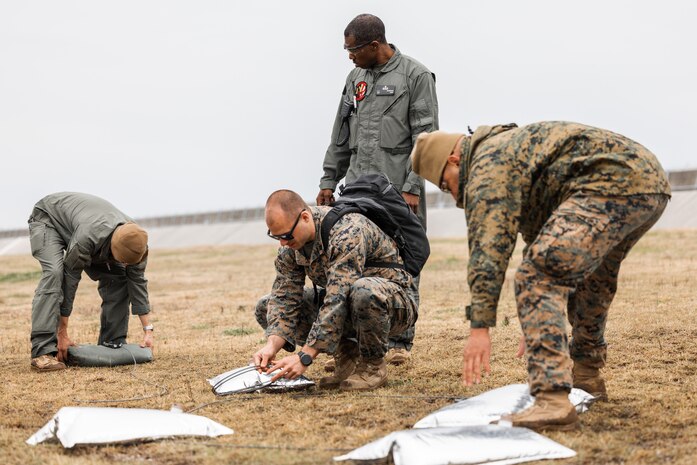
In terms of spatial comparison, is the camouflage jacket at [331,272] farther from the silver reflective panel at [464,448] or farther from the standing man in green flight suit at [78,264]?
the standing man in green flight suit at [78,264]

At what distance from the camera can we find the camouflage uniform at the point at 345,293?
5.71m

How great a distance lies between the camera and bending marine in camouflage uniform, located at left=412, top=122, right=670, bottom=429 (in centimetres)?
432

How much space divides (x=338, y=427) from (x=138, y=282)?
360cm

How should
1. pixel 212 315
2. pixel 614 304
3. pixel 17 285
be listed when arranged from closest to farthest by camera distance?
pixel 614 304 → pixel 212 315 → pixel 17 285

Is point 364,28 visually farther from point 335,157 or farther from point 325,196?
point 325,196

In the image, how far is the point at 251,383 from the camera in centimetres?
621

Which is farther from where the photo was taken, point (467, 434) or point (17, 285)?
point (17, 285)

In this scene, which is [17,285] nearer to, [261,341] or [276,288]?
[261,341]

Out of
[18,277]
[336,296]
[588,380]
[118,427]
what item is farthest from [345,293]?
[18,277]

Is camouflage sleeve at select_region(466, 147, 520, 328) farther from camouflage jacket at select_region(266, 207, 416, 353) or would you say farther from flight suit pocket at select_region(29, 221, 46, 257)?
flight suit pocket at select_region(29, 221, 46, 257)

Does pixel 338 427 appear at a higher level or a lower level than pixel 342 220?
lower

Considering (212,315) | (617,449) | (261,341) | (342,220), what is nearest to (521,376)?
(342,220)

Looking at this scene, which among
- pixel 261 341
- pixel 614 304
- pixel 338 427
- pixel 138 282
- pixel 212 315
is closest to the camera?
pixel 338 427

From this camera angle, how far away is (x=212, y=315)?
468 inches
